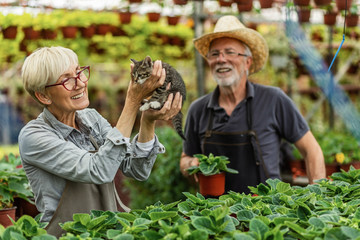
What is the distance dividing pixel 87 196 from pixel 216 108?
1.65 meters

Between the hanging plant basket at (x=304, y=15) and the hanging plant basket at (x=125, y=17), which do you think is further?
the hanging plant basket at (x=125, y=17)

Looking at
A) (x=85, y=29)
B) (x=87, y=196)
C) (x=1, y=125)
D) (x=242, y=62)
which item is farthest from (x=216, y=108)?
(x=1, y=125)

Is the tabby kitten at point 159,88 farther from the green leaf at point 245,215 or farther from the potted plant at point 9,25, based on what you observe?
the potted plant at point 9,25

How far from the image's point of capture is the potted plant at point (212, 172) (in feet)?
9.09

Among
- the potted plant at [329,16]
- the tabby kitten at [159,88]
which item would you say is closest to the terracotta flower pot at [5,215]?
the tabby kitten at [159,88]

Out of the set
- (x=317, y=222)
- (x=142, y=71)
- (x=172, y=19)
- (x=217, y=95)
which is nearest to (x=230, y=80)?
(x=217, y=95)

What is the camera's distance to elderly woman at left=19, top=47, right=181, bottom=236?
1.90m

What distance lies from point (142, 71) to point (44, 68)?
0.49 m

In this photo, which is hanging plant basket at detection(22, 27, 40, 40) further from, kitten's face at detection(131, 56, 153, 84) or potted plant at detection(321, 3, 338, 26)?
kitten's face at detection(131, 56, 153, 84)

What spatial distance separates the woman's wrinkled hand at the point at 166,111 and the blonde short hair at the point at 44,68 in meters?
0.44

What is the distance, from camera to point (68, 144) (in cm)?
196

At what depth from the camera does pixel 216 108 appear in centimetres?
347

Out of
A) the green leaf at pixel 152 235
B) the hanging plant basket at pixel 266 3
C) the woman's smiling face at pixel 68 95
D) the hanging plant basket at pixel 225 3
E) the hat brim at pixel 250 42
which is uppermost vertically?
the hanging plant basket at pixel 225 3

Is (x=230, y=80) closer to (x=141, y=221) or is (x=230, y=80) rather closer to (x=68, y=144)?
(x=68, y=144)
